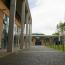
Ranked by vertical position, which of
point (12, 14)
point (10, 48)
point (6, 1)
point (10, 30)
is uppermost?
point (6, 1)

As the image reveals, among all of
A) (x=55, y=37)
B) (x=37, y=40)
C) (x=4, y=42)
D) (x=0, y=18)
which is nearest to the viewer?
(x=0, y=18)

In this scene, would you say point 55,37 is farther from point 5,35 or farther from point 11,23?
point 11,23

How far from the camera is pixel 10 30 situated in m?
37.9

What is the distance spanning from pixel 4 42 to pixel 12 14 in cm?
1715

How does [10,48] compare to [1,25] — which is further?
[1,25]

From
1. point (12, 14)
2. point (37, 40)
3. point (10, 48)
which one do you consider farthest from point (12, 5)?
point (37, 40)

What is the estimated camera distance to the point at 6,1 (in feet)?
184

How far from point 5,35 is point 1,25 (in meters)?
5.88

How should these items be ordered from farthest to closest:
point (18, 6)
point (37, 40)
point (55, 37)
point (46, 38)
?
point (37, 40) < point (46, 38) < point (55, 37) < point (18, 6)

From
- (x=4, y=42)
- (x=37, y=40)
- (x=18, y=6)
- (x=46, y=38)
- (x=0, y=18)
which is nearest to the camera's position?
(x=0, y=18)

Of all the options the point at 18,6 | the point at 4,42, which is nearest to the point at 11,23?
the point at 4,42

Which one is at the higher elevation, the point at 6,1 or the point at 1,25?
the point at 6,1

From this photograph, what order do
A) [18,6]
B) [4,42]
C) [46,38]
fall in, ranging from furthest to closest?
[46,38] < [18,6] < [4,42]

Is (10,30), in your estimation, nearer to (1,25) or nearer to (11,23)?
(11,23)
